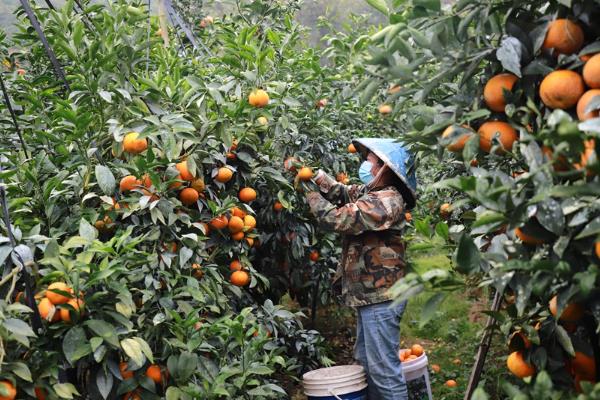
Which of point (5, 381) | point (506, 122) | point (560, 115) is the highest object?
point (560, 115)

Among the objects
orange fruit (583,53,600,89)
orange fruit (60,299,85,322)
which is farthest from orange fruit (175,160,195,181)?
orange fruit (583,53,600,89)

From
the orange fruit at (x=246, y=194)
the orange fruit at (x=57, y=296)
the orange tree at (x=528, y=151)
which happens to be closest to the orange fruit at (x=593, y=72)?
the orange tree at (x=528, y=151)

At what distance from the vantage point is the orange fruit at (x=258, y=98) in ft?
7.64

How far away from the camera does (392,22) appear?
143cm

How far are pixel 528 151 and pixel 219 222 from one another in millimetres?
1474

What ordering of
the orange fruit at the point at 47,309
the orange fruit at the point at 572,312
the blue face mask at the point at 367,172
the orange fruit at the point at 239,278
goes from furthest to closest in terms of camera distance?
the blue face mask at the point at 367,172, the orange fruit at the point at 239,278, the orange fruit at the point at 47,309, the orange fruit at the point at 572,312

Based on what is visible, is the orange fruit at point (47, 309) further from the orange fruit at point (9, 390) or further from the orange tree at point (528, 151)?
the orange tree at point (528, 151)

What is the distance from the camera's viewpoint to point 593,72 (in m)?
1.11

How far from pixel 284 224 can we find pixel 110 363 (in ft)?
5.56

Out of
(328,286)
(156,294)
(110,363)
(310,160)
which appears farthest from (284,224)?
(110,363)

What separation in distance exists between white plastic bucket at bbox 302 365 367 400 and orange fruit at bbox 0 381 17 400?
4.71 ft

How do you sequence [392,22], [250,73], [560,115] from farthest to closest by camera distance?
[250,73] < [392,22] < [560,115]

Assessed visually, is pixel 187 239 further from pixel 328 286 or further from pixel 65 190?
pixel 328 286

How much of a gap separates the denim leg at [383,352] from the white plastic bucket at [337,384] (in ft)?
0.22
